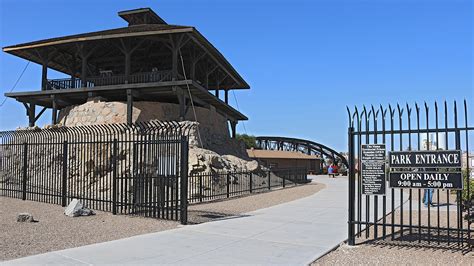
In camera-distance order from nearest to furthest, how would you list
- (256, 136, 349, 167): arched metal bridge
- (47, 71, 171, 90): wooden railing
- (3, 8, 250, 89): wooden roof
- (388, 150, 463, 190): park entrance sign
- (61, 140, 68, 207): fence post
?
(388, 150, 463, 190): park entrance sign, (61, 140, 68, 207): fence post, (3, 8, 250, 89): wooden roof, (47, 71, 171, 90): wooden railing, (256, 136, 349, 167): arched metal bridge

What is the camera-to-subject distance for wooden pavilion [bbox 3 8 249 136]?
27625mm

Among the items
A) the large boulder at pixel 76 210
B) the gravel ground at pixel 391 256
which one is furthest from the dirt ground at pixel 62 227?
the gravel ground at pixel 391 256

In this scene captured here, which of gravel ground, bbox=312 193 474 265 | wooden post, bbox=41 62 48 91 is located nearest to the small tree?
wooden post, bbox=41 62 48 91

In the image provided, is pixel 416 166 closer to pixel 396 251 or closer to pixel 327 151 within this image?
pixel 396 251

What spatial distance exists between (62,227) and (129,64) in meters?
20.8

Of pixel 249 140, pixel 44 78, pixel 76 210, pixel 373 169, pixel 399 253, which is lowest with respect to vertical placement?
pixel 399 253

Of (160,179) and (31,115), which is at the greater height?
(31,115)

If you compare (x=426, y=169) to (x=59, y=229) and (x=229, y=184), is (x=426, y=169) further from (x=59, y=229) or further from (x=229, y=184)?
(x=229, y=184)

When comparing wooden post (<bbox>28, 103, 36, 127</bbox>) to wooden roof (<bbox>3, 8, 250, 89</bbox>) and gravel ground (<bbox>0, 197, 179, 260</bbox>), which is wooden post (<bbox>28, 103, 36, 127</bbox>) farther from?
gravel ground (<bbox>0, 197, 179, 260</bbox>)

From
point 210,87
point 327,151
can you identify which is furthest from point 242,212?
point 327,151

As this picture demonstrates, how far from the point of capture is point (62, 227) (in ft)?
31.3

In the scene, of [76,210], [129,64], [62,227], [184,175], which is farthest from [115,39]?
[62,227]

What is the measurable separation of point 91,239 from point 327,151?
65585 millimetres

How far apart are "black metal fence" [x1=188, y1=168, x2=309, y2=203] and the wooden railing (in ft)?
32.7
